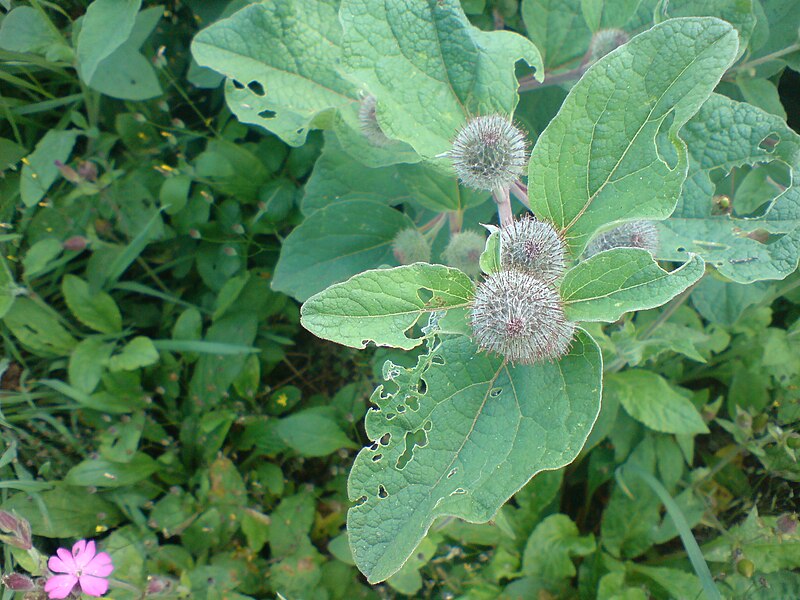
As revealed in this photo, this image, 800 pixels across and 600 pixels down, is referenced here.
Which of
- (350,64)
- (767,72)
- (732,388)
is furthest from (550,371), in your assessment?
(767,72)

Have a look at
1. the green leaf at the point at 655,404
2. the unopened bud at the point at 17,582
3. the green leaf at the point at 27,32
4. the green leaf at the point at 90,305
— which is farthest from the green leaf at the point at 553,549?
the green leaf at the point at 27,32

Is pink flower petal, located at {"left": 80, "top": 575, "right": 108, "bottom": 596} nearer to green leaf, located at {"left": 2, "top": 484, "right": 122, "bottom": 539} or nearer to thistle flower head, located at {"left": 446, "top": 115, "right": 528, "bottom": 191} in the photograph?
green leaf, located at {"left": 2, "top": 484, "right": 122, "bottom": 539}

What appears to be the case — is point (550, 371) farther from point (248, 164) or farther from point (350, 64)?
point (248, 164)

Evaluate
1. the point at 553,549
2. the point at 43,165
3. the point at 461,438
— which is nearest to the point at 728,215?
the point at 461,438

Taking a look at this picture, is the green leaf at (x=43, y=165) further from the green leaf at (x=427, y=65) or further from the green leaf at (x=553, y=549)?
the green leaf at (x=553, y=549)

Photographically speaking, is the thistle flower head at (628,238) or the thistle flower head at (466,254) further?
the thistle flower head at (466,254)

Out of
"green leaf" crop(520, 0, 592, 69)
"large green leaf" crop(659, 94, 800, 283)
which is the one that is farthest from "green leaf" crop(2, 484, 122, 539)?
"green leaf" crop(520, 0, 592, 69)
